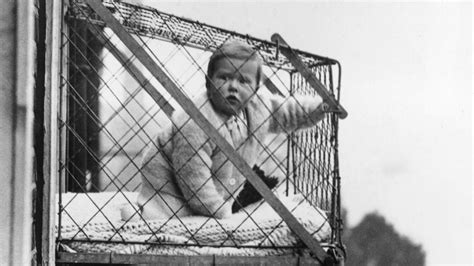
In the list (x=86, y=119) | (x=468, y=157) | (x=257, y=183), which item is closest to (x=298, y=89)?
(x=257, y=183)

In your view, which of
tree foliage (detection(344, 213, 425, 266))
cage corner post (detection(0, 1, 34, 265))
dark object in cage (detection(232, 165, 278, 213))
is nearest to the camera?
cage corner post (detection(0, 1, 34, 265))

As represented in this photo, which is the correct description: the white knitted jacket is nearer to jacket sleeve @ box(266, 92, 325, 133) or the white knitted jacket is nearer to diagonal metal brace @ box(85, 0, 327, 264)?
jacket sleeve @ box(266, 92, 325, 133)

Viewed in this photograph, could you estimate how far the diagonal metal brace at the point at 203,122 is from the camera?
3.52ft

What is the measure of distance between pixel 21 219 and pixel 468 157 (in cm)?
139

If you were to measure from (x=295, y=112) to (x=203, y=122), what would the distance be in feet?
1.13

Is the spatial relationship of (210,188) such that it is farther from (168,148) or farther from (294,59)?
(294,59)

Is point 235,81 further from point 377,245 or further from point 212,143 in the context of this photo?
point 377,245

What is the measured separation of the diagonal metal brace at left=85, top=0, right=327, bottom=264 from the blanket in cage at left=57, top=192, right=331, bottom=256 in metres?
0.03

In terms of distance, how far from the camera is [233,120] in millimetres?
1404

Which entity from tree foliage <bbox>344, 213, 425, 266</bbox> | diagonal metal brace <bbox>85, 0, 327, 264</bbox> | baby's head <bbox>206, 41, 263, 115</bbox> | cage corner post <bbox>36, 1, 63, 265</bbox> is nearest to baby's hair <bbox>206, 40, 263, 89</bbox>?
baby's head <bbox>206, 41, 263, 115</bbox>

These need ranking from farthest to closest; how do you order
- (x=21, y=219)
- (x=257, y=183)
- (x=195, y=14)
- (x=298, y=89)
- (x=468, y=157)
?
1. (x=468, y=157)
2. (x=195, y=14)
3. (x=298, y=89)
4. (x=257, y=183)
5. (x=21, y=219)

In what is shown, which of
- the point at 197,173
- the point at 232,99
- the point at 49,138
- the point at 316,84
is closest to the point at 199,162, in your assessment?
the point at 197,173

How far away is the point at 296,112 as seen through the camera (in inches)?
55.6

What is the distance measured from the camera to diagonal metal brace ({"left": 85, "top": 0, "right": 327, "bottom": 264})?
1073 millimetres
